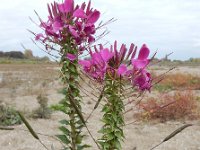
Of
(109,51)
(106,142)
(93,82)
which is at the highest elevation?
(109,51)

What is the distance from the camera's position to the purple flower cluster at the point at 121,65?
1714 millimetres

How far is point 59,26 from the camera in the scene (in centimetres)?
237

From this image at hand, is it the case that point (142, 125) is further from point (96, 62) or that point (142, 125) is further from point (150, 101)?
point (96, 62)

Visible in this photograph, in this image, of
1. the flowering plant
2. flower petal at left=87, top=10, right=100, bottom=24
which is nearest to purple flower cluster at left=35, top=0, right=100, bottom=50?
flower petal at left=87, top=10, right=100, bottom=24

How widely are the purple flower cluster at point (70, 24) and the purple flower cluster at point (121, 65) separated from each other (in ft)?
1.81

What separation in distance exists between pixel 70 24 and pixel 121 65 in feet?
2.58

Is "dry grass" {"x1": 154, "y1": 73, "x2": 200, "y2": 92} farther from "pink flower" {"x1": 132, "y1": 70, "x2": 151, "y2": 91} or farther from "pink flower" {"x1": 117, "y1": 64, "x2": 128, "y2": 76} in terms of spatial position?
"pink flower" {"x1": 117, "y1": 64, "x2": 128, "y2": 76}

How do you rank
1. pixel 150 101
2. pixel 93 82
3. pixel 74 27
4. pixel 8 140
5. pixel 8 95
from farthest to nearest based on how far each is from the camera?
pixel 8 95
pixel 150 101
pixel 8 140
pixel 74 27
pixel 93 82

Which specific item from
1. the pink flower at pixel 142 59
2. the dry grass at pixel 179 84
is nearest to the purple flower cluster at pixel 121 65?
the pink flower at pixel 142 59

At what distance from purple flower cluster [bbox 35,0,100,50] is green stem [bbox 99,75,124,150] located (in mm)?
617

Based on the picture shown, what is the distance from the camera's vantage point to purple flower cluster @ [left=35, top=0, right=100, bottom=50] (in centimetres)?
229

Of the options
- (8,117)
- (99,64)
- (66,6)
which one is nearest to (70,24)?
(66,6)

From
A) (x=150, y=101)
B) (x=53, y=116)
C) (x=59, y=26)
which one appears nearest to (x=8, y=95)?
(x=53, y=116)

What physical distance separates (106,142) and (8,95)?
13.4 meters
